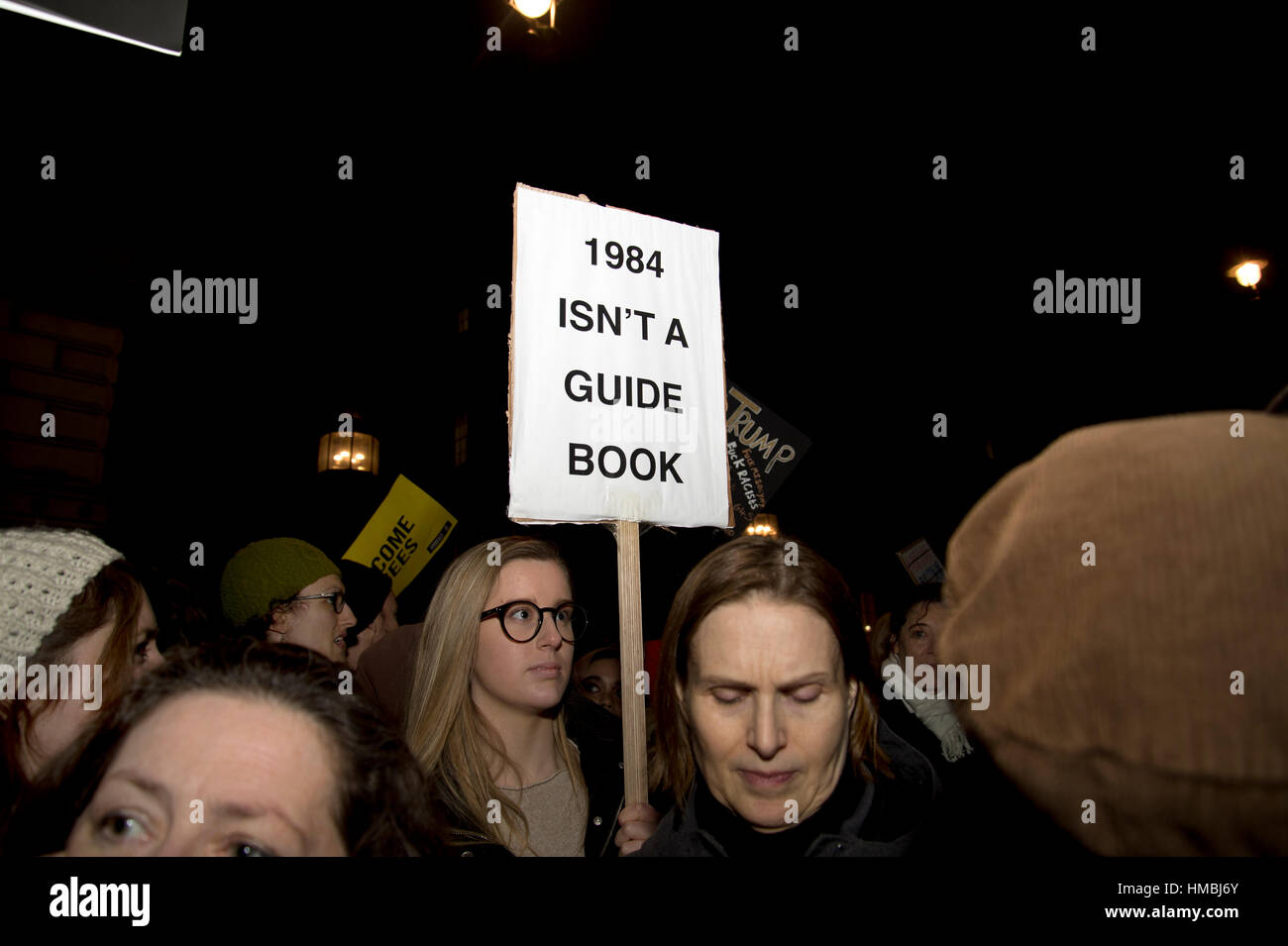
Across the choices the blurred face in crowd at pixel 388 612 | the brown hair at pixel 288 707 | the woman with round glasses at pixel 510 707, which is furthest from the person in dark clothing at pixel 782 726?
the blurred face in crowd at pixel 388 612

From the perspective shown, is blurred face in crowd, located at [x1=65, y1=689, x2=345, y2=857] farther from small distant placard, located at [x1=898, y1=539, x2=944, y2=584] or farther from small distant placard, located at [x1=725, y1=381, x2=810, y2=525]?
small distant placard, located at [x1=898, y1=539, x2=944, y2=584]

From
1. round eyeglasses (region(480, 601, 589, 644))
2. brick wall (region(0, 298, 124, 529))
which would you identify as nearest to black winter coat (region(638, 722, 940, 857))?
round eyeglasses (region(480, 601, 589, 644))

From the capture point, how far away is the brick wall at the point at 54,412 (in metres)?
4.54

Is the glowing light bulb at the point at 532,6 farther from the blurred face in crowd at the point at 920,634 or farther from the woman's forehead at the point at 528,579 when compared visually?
the blurred face in crowd at the point at 920,634

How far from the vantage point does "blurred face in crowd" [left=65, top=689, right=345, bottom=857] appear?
48.7 inches

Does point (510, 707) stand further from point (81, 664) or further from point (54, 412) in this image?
point (54, 412)

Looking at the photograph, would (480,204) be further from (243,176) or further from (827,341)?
(827,341)

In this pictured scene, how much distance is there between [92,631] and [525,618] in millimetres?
1249

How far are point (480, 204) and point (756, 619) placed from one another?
9.36 m

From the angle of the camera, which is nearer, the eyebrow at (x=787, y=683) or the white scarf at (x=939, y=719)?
the eyebrow at (x=787, y=683)

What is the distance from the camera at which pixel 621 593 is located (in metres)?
2.14

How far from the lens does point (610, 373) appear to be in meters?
2.43

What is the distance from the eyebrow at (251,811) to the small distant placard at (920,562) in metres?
5.41

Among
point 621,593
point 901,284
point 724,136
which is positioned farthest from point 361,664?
point 901,284
